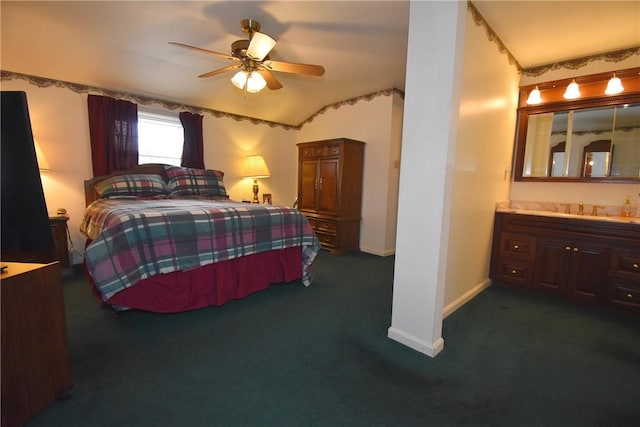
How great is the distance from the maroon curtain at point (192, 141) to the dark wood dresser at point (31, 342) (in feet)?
9.89

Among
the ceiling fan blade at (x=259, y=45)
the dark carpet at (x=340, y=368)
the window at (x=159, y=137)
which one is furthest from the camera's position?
the window at (x=159, y=137)

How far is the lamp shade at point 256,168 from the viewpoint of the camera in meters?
4.49

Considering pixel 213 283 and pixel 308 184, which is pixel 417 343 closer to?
pixel 213 283

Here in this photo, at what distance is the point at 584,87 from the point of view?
8.87 ft

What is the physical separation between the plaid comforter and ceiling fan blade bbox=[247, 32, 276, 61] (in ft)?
4.21

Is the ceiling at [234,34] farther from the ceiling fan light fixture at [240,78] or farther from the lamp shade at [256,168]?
the lamp shade at [256,168]

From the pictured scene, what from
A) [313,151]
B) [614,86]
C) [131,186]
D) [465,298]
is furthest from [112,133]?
[614,86]

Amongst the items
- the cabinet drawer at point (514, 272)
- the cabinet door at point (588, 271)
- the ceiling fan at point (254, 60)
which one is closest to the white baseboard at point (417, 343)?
the cabinet drawer at point (514, 272)

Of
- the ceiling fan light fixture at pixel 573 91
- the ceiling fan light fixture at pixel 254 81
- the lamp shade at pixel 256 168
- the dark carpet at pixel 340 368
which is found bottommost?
the dark carpet at pixel 340 368

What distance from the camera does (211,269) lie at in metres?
2.32

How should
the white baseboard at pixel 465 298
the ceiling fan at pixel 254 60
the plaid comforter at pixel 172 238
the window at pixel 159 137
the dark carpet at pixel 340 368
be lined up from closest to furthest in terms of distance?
the dark carpet at pixel 340 368
the plaid comforter at pixel 172 238
the ceiling fan at pixel 254 60
the white baseboard at pixel 465 298
the window at pixel 159 137

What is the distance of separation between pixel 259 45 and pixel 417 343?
241 centimetres

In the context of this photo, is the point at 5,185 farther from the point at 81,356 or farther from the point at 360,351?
the point at 360,351

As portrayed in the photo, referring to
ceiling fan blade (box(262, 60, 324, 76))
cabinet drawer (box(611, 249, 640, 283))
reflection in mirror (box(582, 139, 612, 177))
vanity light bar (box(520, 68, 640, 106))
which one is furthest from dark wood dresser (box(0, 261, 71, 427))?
reflection in mirror (box(582, 139, 612, 177))
